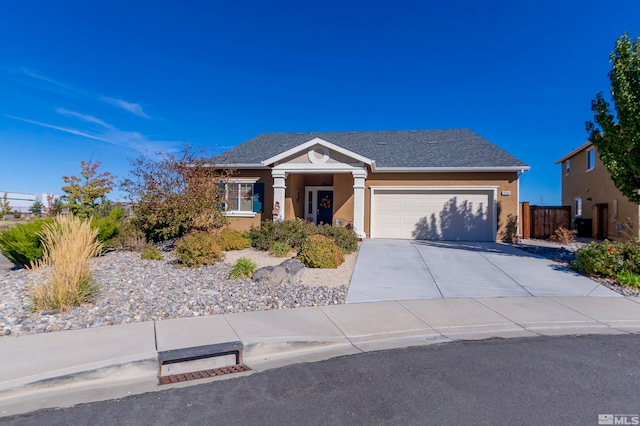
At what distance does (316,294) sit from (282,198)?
8286 mm

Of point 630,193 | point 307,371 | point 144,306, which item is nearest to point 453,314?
point 307,371

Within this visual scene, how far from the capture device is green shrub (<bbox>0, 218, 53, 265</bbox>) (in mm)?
8906

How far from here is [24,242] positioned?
8930 mm

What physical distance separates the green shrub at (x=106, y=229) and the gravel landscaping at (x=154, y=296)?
191 cm

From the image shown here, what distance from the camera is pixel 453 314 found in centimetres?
635

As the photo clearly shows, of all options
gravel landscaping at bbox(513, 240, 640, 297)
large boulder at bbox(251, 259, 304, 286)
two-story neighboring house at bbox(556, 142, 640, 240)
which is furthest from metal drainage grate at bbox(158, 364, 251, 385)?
two-story neighboring house at bbox(556, 142, 640, 240)

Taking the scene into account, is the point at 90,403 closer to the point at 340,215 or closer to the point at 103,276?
the point at 103,276

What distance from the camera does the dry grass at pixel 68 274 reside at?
227 inches

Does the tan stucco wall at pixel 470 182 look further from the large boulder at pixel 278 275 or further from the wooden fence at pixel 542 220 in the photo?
the large boulder at pixel 278 275

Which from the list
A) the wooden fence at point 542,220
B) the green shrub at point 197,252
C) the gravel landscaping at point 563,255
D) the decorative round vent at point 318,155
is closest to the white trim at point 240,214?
the decorative round vent at point 318,155

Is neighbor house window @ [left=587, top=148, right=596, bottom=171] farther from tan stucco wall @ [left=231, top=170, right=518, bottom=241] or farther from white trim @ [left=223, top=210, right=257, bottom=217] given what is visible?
white trim @ [left=223, top=210, right=257, bottom=217]

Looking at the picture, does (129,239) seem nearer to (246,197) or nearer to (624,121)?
(246,197)

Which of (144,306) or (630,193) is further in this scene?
(630,193)

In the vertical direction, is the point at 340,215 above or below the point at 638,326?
above
